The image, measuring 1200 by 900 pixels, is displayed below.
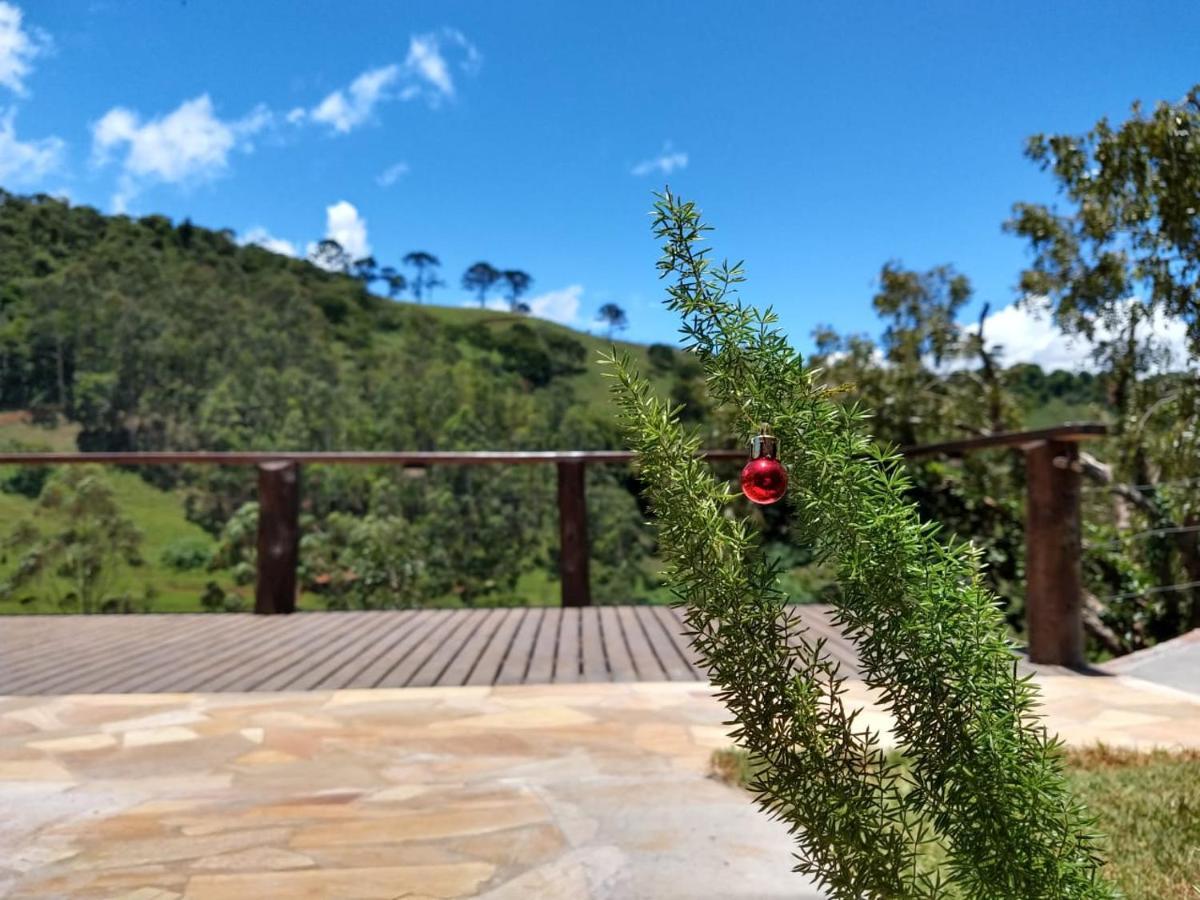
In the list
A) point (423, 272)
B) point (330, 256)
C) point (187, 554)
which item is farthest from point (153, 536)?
point (423, 272)

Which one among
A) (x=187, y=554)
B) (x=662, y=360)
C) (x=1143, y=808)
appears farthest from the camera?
(x=187, y=554)

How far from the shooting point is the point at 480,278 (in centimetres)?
5316

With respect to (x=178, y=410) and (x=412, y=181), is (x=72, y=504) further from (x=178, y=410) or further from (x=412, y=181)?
Answer: (x=412, y=181)

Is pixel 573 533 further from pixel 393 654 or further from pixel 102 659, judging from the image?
pixel 102 659

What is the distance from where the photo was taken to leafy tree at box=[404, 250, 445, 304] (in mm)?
45156

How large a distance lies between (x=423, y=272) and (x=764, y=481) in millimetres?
48947

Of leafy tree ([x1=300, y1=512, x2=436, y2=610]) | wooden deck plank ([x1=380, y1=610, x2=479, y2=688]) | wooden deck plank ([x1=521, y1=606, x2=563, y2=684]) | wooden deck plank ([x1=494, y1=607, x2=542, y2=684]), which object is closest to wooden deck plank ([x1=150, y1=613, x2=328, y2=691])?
wooden deck plank ([x1=380, y1=610, x2=479, y2=688])

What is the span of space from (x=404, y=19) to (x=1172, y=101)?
61806 millimetres

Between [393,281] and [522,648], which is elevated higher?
[393,281]

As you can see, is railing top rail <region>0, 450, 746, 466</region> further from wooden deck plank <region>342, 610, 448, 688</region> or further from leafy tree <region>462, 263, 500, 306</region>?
leafy tree <region>462, 263, 500, 306</region>

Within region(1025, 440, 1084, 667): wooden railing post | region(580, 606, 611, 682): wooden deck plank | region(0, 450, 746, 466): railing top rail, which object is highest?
region(0, 450, 746, 466): railing top rail

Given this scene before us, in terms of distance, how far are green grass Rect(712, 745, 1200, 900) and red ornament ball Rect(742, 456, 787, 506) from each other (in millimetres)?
575

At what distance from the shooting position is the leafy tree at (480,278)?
51.9 metres

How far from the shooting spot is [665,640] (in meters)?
4.44
